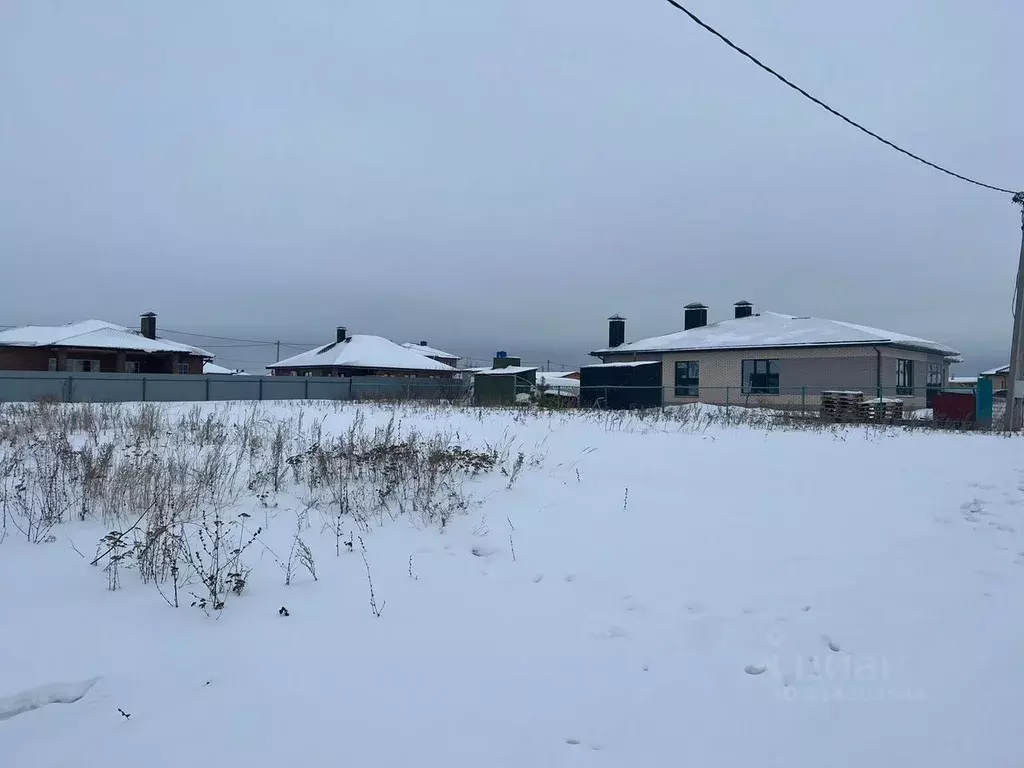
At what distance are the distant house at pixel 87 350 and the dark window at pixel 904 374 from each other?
124ft

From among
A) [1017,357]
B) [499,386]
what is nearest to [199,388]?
[499,386]

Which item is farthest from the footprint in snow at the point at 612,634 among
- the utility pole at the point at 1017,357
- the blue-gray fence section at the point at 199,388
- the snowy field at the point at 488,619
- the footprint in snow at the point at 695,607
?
the blue-gray fence section at the point at 199,388

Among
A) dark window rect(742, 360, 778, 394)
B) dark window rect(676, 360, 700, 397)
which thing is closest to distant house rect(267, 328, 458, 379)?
dark window rect(676, 360, 700, 397)

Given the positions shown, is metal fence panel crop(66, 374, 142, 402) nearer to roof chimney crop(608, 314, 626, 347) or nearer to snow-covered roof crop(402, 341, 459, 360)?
roof chimney crop(608, 314, 626, 347)

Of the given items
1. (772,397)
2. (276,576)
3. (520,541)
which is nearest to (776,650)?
(520,541)

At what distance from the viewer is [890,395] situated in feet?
79.8

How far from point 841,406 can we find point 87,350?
37.1m

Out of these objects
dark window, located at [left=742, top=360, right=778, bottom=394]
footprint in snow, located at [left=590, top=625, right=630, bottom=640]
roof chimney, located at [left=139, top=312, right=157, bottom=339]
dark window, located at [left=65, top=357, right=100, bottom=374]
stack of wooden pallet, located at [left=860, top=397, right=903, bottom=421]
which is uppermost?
roof chimney, located at [left=139, top=312, right=157, bottom=339]

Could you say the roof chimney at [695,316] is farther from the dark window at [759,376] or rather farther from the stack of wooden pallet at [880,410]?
the stack of wooden pallet at [880,410]

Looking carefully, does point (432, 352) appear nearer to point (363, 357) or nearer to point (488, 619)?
point (363, 357)

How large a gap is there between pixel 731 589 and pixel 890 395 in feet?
80.0

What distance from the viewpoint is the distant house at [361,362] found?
41.7 meters

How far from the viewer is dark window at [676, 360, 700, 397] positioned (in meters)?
28.4

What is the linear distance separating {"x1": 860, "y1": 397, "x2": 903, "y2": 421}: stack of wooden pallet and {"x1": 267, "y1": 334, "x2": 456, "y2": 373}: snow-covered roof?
29199 mm
